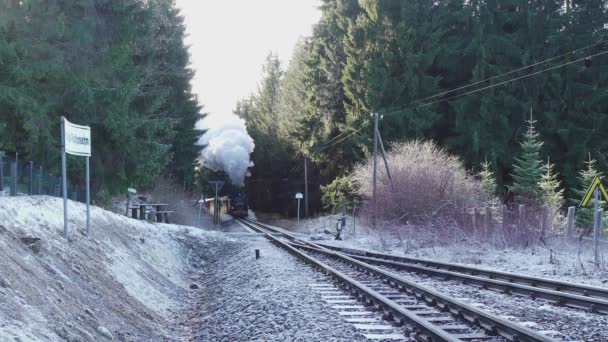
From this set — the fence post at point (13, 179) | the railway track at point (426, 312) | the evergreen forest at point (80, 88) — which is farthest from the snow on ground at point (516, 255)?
the fence post at point (13, 179)

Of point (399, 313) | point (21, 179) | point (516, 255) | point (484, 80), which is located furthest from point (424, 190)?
point (399, 313)

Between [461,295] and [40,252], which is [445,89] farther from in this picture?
[40,252]

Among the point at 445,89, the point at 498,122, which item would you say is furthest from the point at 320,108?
the point at 498,122

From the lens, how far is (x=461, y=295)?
10.4 meters

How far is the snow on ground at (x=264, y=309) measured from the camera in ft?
25.3

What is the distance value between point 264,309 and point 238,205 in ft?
135

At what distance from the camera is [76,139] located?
11.0 metres

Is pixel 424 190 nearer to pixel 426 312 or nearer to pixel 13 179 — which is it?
pixel 13 179

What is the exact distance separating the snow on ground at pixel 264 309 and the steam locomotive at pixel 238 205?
3445 cm

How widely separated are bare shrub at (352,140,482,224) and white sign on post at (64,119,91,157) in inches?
666

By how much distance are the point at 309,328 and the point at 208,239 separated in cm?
1596

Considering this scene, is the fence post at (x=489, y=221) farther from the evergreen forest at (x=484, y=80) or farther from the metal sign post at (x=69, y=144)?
the metal sign post at (x=69, y=144)

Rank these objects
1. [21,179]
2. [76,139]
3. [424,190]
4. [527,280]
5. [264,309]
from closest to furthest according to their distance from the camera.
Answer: [264,309] → [76,139] → [527,280] → [21,179] → [424,190]

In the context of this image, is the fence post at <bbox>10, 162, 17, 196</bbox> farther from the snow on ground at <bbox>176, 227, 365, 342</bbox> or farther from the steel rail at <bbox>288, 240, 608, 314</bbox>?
the steel rail at <bbox>288, 240, 608, 314</bbox>
